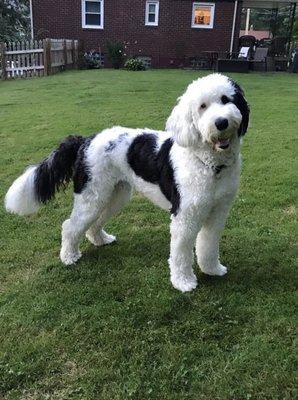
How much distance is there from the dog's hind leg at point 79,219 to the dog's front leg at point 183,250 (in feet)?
2.36

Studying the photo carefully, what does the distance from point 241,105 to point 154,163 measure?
34.3 inches

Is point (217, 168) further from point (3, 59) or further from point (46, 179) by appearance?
point (3, 59)

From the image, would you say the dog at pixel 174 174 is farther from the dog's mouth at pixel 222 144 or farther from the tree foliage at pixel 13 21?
the tree foliage at pixel 13 21

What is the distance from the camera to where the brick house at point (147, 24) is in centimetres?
2198

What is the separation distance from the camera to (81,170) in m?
3.96


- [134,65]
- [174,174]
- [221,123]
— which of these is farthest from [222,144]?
[134,65]

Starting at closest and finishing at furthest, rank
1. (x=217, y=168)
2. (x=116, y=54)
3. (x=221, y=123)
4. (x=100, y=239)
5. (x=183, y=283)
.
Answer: (x=221, y=123)
(x=217, y=168)
(x=183, y=283)
(x=100, y=239)
(x=116, y=54)

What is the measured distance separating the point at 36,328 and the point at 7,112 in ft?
26.6

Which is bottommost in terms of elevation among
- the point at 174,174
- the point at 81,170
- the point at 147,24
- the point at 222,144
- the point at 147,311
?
the point at 147,311

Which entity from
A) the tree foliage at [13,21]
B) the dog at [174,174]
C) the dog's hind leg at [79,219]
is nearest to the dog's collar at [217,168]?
the dog at [174,174]

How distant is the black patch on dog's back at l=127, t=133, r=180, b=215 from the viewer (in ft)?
11.9

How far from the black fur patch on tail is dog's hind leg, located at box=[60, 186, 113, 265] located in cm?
22

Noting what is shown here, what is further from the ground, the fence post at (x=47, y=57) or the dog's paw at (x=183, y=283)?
the fence post at (x=47, y=57)

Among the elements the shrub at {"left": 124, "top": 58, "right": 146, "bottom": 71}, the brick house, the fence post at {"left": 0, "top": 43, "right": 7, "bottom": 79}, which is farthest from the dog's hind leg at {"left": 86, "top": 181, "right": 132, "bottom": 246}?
the brick house
